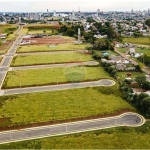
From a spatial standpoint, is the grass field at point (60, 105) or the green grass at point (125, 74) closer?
the grass field at point (60, 105)

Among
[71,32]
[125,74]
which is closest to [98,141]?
[125,74]

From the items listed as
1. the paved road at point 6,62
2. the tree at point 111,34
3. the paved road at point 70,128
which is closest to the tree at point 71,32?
the tree at point 111,34

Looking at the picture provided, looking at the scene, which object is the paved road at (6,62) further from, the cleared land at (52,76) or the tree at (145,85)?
the tree at (145,85)

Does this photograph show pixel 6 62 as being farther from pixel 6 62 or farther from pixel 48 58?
pixel 48 58

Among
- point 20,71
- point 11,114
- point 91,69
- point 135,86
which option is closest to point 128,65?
point 91,69

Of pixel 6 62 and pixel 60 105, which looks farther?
pixel 6 62

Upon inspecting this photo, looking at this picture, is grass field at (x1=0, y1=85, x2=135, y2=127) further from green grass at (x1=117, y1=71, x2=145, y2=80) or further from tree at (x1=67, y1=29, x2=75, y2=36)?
tree at (x1=67, y1=29, x2=75, y2=36)
